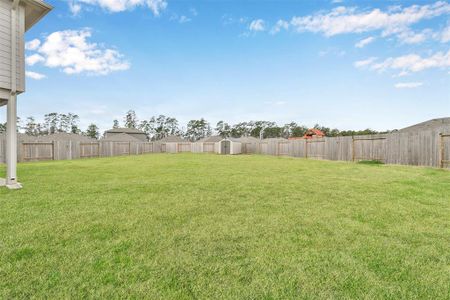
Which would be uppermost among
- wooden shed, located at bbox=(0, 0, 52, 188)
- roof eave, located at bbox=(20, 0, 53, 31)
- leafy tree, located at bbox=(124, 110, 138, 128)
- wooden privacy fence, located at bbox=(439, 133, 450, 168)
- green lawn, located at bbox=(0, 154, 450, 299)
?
leafy tree, located at bbox=(124, 110, 138, 128)

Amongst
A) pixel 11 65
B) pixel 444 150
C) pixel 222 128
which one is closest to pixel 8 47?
pixel 11 65

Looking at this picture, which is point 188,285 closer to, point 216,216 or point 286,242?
point 286,242

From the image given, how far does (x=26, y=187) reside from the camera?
6.05m

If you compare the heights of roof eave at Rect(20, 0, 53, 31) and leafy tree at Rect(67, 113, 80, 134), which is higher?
leafy tree at Rect(67, 113, 80, 134)

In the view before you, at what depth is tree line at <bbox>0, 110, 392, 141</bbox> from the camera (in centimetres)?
6444

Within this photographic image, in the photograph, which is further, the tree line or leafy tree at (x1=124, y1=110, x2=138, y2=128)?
leafy tree at (x1=124, y1=110, x2=138, y2=128)

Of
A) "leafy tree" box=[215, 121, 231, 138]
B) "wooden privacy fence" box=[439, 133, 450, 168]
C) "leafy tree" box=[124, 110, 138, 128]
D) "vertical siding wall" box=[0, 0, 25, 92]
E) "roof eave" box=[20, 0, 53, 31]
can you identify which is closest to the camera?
"vertical siding wall" box=[0, 0, 25, 92]

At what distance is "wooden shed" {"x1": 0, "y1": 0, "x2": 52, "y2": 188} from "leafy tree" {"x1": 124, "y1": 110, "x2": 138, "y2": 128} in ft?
236

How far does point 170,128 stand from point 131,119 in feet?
40.7

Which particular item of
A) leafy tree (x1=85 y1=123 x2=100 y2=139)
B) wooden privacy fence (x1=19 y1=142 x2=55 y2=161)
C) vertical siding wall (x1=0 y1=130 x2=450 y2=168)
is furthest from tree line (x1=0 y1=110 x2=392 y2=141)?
wooden privacy fence (x1=19 y1=142 x2=55 y2=161)

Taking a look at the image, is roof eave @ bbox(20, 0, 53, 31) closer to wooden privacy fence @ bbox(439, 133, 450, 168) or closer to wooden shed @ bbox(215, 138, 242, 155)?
wooden privacy fence @ bbox(439, 133, 450, 168)

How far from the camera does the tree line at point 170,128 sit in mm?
64438

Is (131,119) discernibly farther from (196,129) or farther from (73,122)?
(196,129)

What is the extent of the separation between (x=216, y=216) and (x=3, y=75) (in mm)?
6602
